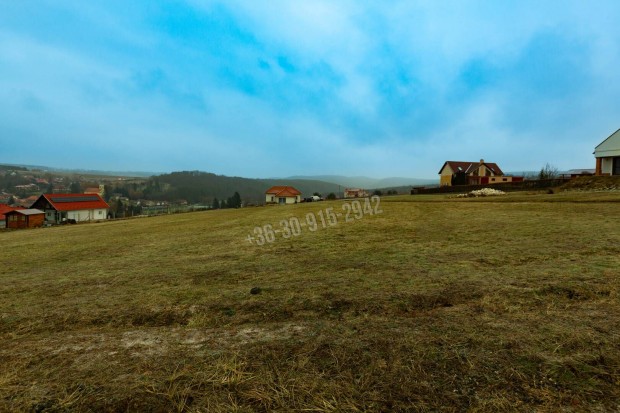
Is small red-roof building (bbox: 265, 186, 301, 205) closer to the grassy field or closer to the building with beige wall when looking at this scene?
the building with beige wall

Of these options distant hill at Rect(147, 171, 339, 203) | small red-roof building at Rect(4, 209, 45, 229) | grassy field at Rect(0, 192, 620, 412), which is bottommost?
small red-roof building at Rect(4, 209, 45, 229)

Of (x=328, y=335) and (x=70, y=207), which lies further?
(x=70, y=207)

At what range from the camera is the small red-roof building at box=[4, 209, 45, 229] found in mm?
46500

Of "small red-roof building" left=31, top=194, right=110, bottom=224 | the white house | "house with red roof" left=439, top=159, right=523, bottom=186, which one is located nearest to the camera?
the white house

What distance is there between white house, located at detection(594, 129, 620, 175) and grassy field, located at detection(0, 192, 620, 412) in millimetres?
37122

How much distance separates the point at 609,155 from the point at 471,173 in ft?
88.5

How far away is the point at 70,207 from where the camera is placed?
186ft

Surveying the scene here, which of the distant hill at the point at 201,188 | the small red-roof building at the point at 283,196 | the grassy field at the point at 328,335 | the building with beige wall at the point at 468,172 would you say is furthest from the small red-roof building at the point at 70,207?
the building with beige wall at the point at 468,172

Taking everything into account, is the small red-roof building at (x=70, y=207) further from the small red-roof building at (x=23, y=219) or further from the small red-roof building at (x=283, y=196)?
the small red-roof building at (x=283, y=196)

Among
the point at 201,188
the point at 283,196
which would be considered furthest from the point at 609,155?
the point at 201,188

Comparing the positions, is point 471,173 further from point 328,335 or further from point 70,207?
point 70,207

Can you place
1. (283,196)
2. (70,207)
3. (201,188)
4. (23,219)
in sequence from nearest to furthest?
(23,219) < (70,207) < (283,196) < (201,188)

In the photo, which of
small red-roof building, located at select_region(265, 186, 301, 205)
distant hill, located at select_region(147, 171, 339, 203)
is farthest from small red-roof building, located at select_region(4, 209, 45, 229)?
distant hill, located at select_region(147, 171, 339, 203)

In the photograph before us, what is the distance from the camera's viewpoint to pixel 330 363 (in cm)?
221
